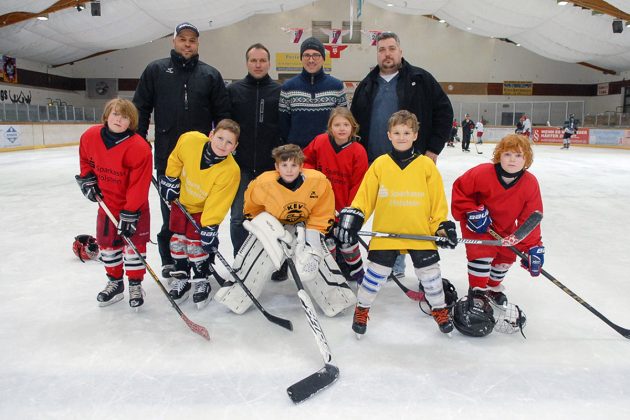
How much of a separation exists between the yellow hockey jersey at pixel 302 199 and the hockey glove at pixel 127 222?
52 cm

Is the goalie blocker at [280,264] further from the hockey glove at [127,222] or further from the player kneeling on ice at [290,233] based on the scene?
the hockey glove at [127,222]

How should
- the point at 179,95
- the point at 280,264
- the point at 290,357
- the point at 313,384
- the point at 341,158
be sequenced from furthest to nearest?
the point at 179,95 → the point at 341,158 → the point at 280,264 → the point at 290,357 → the point at 313,384

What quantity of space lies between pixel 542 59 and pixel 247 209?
21.5 meters

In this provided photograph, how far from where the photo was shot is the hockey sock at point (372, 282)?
189 cm

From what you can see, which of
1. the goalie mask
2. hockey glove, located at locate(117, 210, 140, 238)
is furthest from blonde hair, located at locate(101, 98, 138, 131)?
the goalie mask

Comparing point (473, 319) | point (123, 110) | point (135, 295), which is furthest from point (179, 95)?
point (473, 319)

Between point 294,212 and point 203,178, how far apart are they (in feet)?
1.49

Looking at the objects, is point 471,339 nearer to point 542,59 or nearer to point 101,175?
point 101,175

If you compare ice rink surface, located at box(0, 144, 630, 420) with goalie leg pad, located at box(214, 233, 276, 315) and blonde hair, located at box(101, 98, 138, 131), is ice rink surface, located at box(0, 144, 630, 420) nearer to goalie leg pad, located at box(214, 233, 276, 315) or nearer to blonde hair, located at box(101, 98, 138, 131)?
goalie leg pad, located at box(214, 233, 276, 315)

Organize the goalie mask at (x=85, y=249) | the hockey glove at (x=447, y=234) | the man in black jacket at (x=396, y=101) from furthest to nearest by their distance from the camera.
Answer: the goalie mask at (x=85, y=249), the man in black jacket at (x=396, y=101), the hockey glove at (x=447, y=234)

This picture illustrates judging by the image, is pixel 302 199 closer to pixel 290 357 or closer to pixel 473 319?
pixel 290 357

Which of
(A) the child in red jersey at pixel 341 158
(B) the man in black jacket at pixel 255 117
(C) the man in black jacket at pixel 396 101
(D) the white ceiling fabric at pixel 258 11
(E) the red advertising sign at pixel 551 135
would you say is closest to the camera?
(A) the child in red jersey at pixel 341 158

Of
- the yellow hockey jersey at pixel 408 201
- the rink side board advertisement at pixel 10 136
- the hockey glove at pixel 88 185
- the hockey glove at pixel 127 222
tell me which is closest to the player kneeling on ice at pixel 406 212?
the yellow hockey jersey at pixel 408 201

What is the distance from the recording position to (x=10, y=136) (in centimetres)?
1069
